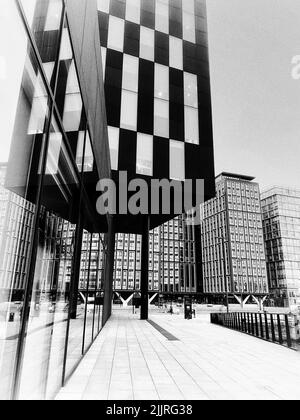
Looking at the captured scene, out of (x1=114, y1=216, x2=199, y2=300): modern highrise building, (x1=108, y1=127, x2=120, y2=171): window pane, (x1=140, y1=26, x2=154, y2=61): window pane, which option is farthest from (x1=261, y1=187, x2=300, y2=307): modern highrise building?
(x1=108, y1=127, x2=120, y2=171): window pane

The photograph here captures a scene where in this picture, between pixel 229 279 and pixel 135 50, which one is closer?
pixel 135 50

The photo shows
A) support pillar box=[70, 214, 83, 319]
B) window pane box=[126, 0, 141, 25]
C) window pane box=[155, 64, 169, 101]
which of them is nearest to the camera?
support pillar box=[70, 214, 83, 319]

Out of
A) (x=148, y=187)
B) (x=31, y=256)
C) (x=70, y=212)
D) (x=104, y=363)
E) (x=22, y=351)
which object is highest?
(x=148, y=187)

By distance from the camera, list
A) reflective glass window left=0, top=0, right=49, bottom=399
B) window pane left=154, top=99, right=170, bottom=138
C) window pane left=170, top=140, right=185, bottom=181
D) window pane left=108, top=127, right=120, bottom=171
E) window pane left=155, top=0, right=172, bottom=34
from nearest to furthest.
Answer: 1. reflective glass window left=0, top=0, right=49, bottom=399
2. window pane left=108, top=127, right=120, bottom=171
3. window pane left=154, top=99, right=170, bottom=138
4. window pane left=170, top=140, right=185, bottom=181
5. window pane left=155, top=0, right=172, bottom=34

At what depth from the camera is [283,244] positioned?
11338cm

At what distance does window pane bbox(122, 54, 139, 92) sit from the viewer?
15392 mm

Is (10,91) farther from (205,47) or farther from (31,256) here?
(205,47)

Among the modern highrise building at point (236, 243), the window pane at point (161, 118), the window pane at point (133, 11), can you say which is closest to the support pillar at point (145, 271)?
the window pane at point (161, 118)

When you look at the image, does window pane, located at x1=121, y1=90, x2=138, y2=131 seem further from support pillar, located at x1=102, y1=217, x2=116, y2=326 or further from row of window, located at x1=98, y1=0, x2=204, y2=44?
support pillar, located at x1=102, y1=217, x2=116, y2=326

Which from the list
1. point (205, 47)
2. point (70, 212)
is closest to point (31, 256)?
point (70, 212)

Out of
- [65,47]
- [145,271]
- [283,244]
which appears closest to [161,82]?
[145,271]

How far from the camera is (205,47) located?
733 inches
